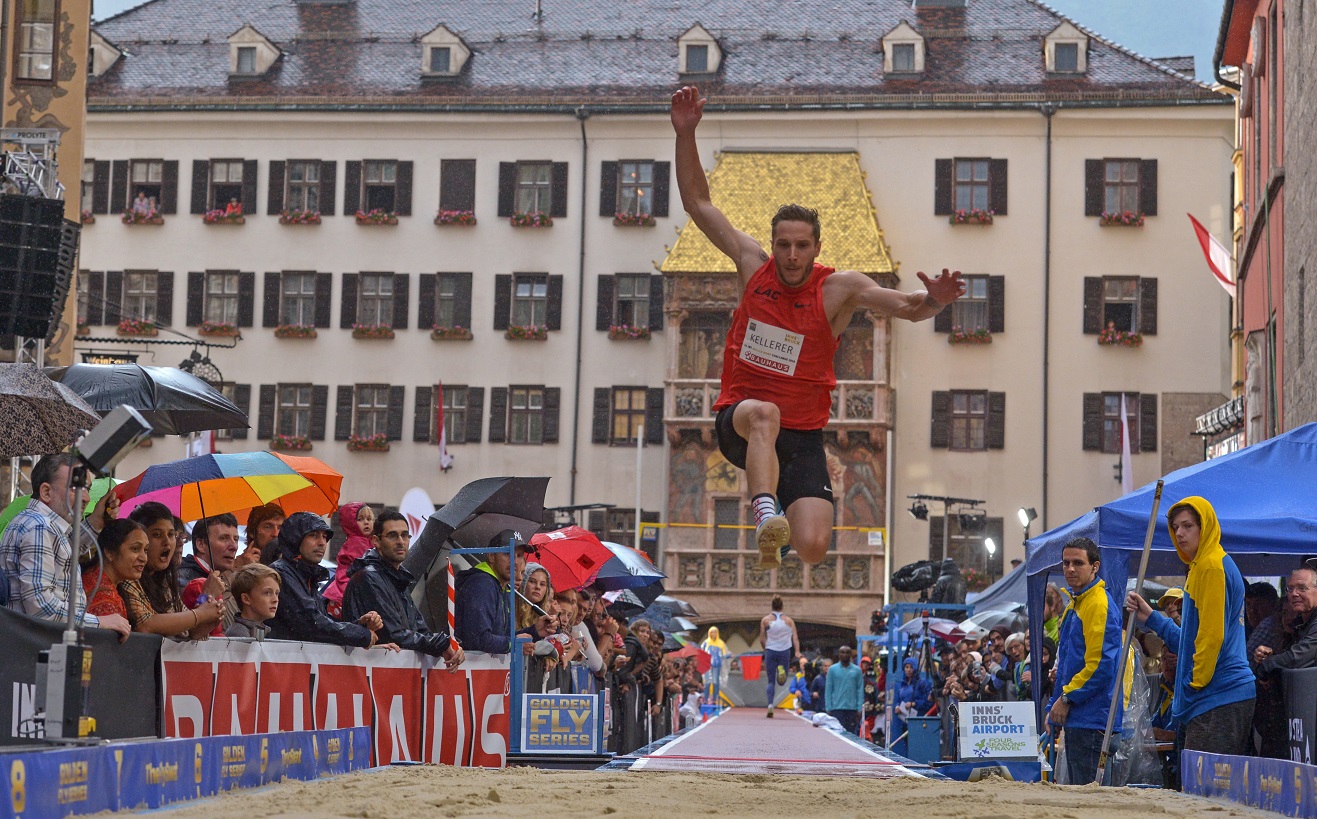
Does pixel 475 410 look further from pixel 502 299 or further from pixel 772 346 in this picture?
pixel 772 346

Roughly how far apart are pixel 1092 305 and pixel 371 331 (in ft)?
60.0

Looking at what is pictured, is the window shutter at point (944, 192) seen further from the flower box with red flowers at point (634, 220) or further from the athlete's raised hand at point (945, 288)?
the athlete's raised hand at point (945, 288)

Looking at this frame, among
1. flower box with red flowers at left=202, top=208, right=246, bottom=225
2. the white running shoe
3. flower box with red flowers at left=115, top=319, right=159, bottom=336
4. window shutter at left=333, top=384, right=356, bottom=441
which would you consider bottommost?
the white running shoe

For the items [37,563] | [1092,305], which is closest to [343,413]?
[1092,305]

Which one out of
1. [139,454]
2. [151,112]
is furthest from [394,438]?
[151,112]

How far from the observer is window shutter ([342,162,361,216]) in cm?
4631

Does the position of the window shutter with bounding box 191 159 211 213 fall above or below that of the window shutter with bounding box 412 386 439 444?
above

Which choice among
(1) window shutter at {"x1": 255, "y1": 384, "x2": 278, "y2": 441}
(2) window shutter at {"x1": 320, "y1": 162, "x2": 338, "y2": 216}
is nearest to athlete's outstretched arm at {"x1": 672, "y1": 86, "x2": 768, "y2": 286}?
(1) window shutter at {"x1": 255, "y1": 384, "x2": 278, "y2": 441}

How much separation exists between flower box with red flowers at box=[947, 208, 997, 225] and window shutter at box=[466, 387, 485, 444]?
41.9 ft

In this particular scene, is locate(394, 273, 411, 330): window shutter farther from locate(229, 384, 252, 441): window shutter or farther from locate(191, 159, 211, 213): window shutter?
locate(191, 159, 211, 213): window shutter

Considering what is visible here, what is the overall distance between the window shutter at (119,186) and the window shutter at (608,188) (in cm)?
1264

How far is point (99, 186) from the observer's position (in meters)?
47.4

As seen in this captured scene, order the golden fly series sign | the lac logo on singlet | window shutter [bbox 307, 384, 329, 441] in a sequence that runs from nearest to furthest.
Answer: the lac logo on singlet, the golden fly series sign, window shutter [bbox 307, 384, 329, 441]

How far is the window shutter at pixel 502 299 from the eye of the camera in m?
45.7
